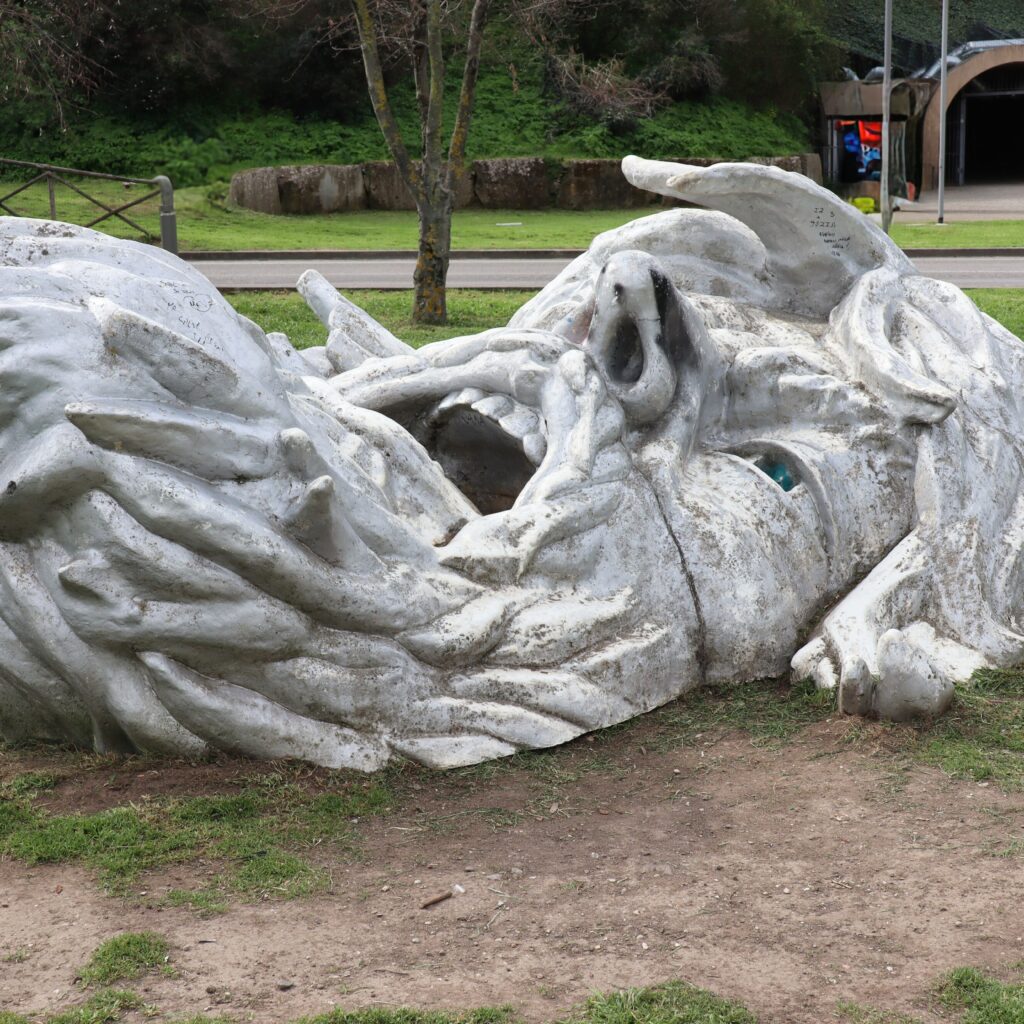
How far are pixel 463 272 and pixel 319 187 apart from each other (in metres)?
9.71

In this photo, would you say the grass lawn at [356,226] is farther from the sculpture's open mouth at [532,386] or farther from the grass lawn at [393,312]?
the sculpture's open mouth at [532,386]

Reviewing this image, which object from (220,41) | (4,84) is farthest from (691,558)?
(220,41)

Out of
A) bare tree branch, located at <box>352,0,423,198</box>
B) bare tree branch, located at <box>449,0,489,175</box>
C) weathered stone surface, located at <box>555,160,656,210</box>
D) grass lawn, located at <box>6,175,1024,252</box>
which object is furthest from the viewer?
weathered stone surface, located at <box>555,160,656,210</box>

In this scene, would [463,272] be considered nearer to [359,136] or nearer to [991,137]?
[359,136]

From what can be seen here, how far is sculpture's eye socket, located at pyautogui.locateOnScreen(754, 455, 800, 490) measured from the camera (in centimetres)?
507

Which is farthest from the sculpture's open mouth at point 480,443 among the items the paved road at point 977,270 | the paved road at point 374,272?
the paved road at point 374,272

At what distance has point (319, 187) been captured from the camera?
84.3 ft

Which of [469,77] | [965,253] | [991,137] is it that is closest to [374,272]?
[469,77]

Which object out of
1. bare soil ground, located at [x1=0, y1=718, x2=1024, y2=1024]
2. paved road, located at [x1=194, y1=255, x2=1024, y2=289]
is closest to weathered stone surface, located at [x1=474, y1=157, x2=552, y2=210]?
paved road, located at [x1=194, y1=255, x2=1024, y2=289]

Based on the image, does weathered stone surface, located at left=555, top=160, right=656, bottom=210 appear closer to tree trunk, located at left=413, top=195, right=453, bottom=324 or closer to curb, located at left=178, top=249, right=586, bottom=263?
curb, located at left=178, top=249, right=586, bottom=263

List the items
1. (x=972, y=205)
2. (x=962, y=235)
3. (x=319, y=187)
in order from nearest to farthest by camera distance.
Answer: (x=962, y=235) < (x=319, y=187) < (x=972, y=205)

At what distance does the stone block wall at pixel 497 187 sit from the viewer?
84.7 feet

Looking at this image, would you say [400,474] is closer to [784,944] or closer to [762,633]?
[762,633]

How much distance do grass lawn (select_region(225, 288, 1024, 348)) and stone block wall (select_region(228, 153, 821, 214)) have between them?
11675 mm
